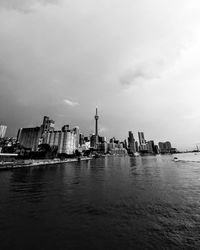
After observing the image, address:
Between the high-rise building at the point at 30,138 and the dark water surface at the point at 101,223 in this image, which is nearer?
the dark water surface at the point at 101,223

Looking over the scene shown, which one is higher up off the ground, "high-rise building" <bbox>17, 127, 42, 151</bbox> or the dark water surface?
"high-rise building" <bbox>17, 127, 42, 151</bbox>

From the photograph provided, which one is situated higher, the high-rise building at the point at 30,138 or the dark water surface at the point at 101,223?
the high-rise building at the point at 30,138

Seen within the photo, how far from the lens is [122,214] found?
739 inches

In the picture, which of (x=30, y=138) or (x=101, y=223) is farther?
(x=30, y=138)

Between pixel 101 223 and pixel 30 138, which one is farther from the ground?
pixel 30 138

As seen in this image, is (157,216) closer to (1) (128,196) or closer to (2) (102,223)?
(2) (102,223)

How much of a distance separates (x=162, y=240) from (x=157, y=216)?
5318 mm

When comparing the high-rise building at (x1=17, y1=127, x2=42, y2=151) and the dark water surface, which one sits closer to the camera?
the dark water surface

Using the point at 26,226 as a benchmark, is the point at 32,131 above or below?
above

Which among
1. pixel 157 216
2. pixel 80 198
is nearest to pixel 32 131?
pixel 80 198

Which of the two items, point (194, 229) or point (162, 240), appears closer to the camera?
point (162, 240)

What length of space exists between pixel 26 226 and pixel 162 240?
44.8 ft

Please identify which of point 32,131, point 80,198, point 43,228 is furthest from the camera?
point 32,131

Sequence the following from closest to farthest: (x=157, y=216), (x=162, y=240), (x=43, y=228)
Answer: (x=162, y=240) → (x=43, y=228) → (x=157, y=216)
